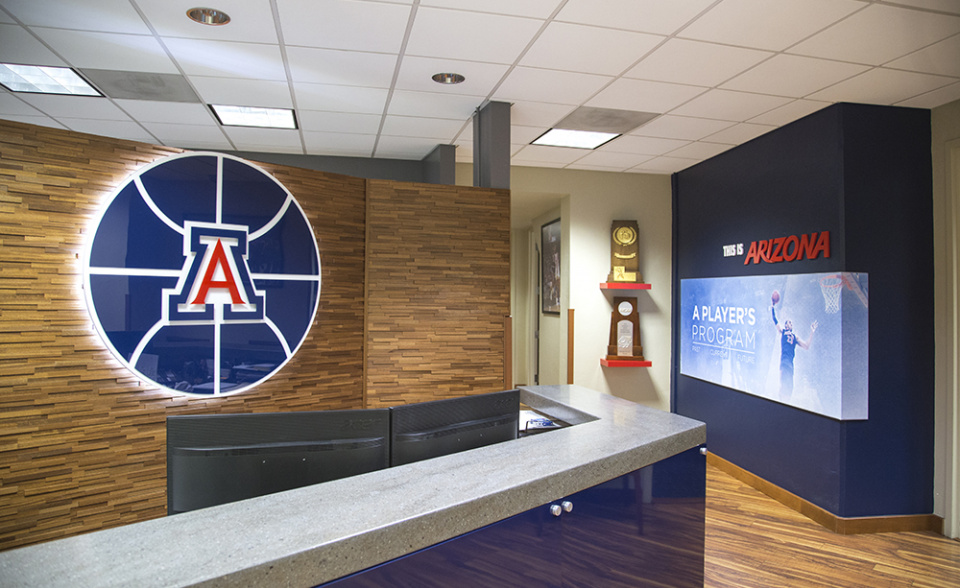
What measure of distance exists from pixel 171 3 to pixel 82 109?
84.3 inches

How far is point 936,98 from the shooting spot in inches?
139

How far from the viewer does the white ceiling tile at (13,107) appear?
3784 mm

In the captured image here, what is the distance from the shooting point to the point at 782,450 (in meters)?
4.20

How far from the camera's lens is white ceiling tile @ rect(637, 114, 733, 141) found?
4.14 metres

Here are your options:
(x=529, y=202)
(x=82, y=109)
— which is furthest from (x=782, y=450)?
(x=82, y=109)

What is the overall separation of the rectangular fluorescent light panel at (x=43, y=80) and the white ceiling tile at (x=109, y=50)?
28 cm

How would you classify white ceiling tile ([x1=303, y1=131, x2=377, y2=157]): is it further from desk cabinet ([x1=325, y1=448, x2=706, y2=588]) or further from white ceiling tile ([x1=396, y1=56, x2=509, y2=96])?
desk cabinet ([x1=325, y1=448, x2=706, y2=588])

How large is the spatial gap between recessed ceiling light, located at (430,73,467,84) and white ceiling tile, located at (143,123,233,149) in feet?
7.24

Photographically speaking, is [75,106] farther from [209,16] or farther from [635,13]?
[635,13]

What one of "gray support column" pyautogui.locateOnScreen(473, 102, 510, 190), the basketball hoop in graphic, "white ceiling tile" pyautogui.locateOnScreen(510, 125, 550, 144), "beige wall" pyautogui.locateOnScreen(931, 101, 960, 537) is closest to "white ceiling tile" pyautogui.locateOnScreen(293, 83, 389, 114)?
"gray support column" pyautogui.locateOnScreen(473, 102, 510, 190)

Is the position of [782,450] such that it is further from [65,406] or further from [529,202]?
[65,406]

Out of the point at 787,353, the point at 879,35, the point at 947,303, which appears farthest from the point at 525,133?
the point at 947,303

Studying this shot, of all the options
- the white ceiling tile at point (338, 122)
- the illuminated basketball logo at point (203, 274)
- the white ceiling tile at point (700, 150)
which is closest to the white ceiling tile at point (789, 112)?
the white ceiling tile at point (700, 150)

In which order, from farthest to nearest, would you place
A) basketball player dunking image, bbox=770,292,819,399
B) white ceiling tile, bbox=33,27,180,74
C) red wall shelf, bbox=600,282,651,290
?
red wall shelf, bbox=600,282,651,290
basketball player dunking image, bbox=770,292,819,399
white ceiling tile, bbox=33,27,180,74
